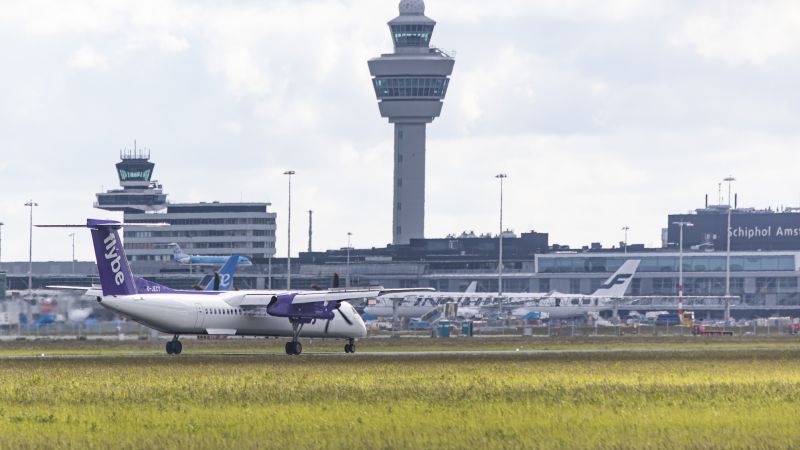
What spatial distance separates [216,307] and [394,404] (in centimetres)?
3833

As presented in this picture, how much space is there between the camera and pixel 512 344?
11112cm

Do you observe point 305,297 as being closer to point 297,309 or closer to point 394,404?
point 297,309

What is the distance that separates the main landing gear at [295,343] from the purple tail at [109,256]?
998cm

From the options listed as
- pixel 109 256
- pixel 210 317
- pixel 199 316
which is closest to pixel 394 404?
pixel 109 256

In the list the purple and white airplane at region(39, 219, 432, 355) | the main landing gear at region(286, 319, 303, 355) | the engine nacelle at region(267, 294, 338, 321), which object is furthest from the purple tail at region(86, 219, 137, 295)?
the main landing gear at region(286, 319, 303, 355)

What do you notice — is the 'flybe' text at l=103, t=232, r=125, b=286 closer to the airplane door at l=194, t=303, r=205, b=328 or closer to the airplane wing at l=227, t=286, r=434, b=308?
the airplane door at l=194, t=303, r=205, b=328

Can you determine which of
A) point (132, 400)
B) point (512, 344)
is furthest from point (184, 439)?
point (512, 344)

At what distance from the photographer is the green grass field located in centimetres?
4116

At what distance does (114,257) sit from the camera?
81.6 m

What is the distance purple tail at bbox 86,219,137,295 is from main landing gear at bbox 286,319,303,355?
998 cm

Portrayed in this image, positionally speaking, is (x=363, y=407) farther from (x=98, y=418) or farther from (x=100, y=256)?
(x=100, y=256)

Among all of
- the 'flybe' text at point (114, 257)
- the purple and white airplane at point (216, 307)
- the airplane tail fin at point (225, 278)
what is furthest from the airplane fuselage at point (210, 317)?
the airplane tail fin at point (225, 278)

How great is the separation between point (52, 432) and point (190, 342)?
205 feet

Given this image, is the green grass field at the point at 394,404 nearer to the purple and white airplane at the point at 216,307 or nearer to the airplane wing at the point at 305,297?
the purple and white airplane at the point at 216,307
